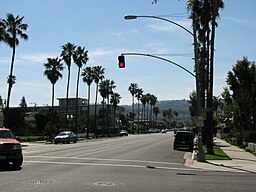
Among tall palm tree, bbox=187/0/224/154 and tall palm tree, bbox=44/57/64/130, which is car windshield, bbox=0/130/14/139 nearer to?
tall palm tree, bbox=187/0/224/154

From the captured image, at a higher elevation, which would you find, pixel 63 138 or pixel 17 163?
pixel 17 163

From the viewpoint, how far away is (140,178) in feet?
47.4

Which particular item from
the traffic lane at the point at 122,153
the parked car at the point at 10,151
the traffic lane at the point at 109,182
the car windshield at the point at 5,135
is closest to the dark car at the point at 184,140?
the traffic lane at the point at 122,153

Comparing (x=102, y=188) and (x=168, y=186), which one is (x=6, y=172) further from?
(x=168, y=186)

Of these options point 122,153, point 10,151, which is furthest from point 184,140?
point 10,151

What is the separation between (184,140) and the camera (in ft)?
120

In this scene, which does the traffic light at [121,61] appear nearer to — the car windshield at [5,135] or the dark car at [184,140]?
the car windshield at [5,135]

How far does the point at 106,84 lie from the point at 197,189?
3521 inches

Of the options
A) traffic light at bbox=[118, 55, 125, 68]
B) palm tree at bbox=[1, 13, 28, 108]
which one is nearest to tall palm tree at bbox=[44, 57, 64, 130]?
palm tree at bbox=[1, 13, 28, 108]

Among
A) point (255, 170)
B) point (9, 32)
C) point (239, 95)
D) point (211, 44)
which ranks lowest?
point (255, 170)

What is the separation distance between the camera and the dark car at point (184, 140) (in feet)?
119

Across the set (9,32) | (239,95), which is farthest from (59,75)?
(239,95)

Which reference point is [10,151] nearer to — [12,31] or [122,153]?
[122,153]

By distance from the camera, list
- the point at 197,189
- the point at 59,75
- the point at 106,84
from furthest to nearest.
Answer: the point at 106,84 < the point at 59,75 < the point at 197,189
